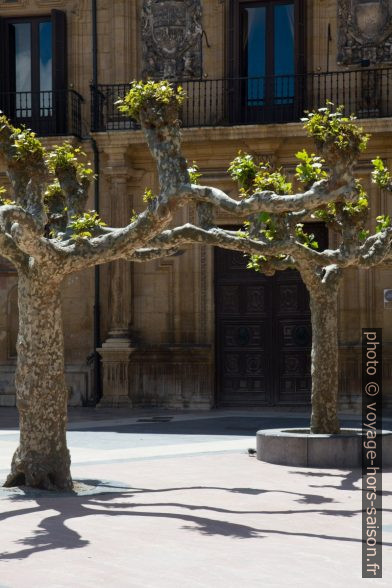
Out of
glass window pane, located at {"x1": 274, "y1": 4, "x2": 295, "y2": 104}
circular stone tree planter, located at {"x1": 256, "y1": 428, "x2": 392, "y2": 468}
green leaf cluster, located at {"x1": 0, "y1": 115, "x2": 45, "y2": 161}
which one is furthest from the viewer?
glass window pane, located at {"x1": 274, "y1": 4, "x2": 295, "y2": 104}

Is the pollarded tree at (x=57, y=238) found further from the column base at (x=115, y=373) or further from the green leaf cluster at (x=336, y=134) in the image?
the column base at (x=115, y=373)

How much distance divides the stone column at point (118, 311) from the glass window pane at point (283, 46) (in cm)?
355

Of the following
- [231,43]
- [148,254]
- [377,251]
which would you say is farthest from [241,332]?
[148,254]

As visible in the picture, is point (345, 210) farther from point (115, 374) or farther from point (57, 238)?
point (115, 374)

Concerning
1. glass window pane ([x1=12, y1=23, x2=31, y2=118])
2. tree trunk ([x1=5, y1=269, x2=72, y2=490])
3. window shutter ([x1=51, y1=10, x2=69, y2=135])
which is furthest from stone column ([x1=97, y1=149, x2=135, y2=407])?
tree trunk ([x1=5, y1=269, x2=72, y2=490])

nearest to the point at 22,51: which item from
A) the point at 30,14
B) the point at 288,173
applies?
the point at 30,14

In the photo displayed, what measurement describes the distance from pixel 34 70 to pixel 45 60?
0.32 metres

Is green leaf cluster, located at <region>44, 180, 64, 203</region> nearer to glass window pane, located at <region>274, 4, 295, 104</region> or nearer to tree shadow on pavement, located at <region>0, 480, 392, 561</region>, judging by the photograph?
tree shadow on pavement, located at <region>0, 480, 392, 561</region>

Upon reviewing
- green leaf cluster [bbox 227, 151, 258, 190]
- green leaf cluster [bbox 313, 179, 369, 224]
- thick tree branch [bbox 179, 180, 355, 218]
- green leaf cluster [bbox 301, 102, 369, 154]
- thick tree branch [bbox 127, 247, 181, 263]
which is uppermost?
green leaf cluster [bbox 301, 102, 369, 154]

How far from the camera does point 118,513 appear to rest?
34.1 ft

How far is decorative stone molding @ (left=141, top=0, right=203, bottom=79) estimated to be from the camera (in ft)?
78.7

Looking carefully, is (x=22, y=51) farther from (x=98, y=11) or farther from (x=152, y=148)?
(x=152, y=148)

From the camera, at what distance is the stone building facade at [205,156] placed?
23.2m

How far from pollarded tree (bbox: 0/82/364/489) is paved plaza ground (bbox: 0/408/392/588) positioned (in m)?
0.70
